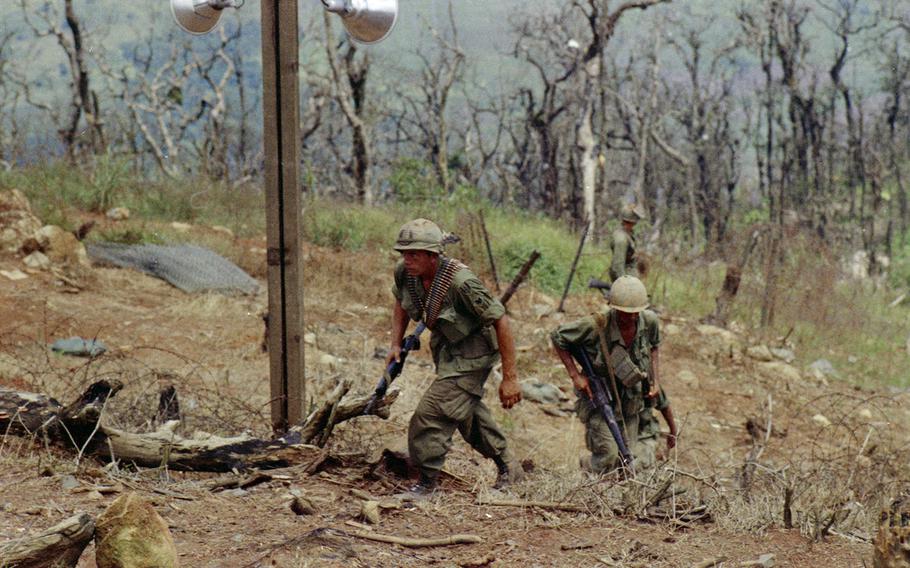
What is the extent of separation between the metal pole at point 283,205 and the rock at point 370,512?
0.99 metres

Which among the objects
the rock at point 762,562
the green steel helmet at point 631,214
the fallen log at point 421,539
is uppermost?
the green steel helmet at point 631,214

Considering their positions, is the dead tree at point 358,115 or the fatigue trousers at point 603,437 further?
the dead tree at point 358,115

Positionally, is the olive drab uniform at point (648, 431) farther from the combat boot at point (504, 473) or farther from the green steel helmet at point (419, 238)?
the green steel helmet at point (419, 238)

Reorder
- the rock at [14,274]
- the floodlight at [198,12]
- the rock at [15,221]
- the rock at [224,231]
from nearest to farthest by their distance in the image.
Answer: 1. the floodlight at [198,12]
2. the rock at [14,274]
3. the rock at [15,221]
4. the rock at [224,231]

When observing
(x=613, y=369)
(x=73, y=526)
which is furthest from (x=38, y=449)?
(x=613, y=369)

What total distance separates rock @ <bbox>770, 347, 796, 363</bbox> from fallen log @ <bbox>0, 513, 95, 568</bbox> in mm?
9901

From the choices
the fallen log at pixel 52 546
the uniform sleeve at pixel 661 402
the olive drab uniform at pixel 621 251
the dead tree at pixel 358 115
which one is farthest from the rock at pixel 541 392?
the dead tree at pixel 358 115

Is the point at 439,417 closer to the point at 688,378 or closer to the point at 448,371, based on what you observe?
the point at 448,371

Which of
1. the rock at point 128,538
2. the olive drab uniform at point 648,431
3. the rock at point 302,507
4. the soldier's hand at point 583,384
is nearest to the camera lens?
the rock at point 128,538

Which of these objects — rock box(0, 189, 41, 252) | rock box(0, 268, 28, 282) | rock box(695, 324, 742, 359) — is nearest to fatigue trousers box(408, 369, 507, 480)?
rock box(0, 268, 28, 282)

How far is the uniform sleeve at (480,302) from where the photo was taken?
5031 mm

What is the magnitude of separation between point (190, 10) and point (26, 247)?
23.7 feet

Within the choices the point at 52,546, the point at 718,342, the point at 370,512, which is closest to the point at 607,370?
the point at 370,512

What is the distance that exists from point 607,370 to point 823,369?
7.15 metres
